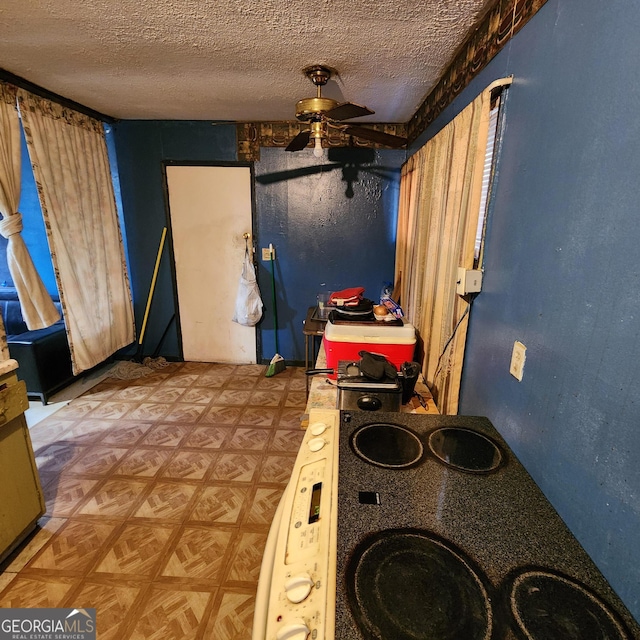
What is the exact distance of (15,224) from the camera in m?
2.45

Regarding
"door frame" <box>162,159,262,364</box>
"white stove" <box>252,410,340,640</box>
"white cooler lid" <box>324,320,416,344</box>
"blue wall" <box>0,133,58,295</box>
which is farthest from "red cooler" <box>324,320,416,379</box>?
"blue wall" <box>0,133,58,295</box>

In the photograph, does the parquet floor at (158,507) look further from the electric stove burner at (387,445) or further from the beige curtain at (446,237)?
the beige curtain at (446,237)

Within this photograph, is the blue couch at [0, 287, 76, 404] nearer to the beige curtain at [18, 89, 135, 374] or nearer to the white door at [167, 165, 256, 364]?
the beige curtain at [18, 89, 135, 374]

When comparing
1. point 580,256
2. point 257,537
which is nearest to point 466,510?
point 580,256

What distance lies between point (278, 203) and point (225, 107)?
881 mm

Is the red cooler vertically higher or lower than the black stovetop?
higher

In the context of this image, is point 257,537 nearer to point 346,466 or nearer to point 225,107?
point 346,466

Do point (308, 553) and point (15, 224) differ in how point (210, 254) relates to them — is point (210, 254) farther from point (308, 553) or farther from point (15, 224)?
point (308, 553)

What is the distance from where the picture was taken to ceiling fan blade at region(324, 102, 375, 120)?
1.65 m

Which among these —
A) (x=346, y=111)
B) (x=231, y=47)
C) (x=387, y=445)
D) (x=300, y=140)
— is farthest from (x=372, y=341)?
(x=231, y=47)

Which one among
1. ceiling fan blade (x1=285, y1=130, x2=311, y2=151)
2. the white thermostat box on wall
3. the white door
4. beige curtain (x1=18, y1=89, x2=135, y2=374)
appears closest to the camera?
the white thermostat box on wall

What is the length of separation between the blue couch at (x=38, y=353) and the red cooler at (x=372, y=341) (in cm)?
243

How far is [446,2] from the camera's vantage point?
1.34 meters

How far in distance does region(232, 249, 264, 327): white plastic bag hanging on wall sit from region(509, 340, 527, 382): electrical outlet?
269 cm
